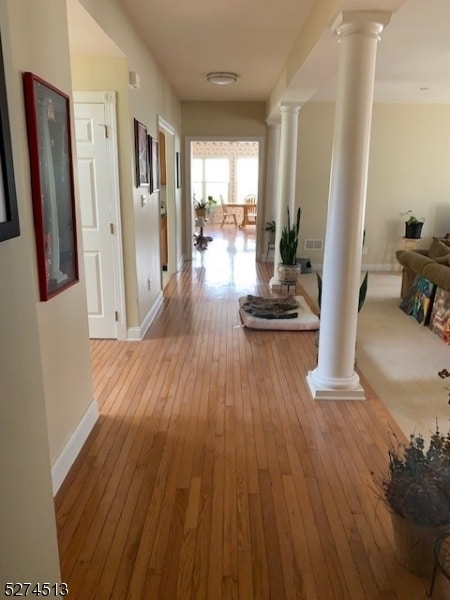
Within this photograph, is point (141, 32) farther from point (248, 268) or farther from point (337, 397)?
point (248, 268)

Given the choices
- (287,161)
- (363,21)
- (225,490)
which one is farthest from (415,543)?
(287,161)

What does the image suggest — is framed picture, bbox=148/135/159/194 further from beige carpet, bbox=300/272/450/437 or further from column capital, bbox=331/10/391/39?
beige carpet, bbox=300/272/450/437

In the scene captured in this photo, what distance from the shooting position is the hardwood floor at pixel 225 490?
5.32 feet

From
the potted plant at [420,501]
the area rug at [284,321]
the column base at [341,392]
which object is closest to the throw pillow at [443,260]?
the area rug at [284,321]

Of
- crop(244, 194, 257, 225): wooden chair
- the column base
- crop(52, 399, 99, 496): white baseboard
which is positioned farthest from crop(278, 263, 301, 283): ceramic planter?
crop(244, 194, 257, 225): wooden chair

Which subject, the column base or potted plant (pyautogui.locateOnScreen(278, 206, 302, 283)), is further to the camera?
potted plant (pyautogui.locateOnScreen(278, 206, 302, 283))

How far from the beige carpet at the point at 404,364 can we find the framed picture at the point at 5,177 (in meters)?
2.41

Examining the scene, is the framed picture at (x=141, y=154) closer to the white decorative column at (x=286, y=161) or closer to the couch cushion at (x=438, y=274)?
the white decorative column at (x=286, y=161)

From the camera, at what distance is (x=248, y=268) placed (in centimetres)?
732

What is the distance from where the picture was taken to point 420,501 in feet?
5.06

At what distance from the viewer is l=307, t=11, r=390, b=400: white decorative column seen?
2473mm

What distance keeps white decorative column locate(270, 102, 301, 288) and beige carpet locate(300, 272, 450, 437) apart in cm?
153

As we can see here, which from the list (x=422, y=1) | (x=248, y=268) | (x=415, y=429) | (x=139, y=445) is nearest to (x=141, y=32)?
(x=422, y=1)

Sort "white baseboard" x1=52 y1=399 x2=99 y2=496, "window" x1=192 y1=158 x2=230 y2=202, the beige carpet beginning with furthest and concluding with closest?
1. "window" x1=192 y1=158 x2=230 y2=202
2. the beige carpet
3. "white baseboard" x1=52 y1=399 x2=99 y2=496
